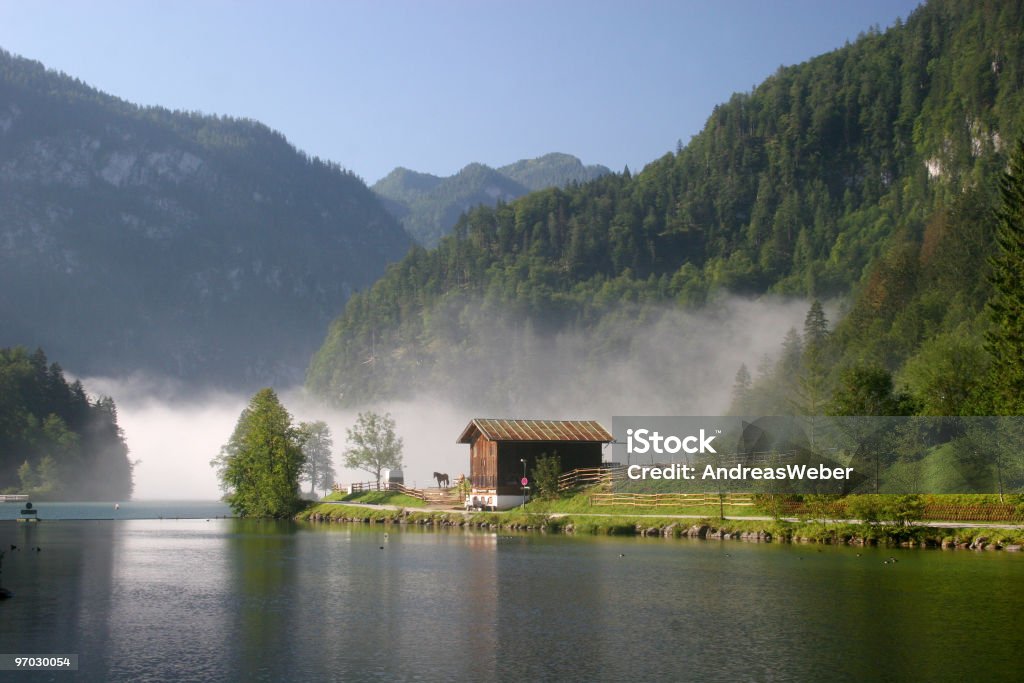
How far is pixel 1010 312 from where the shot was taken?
70125 mm

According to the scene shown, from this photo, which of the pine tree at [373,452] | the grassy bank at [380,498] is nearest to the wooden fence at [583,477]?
the grassy bank at [380,498]

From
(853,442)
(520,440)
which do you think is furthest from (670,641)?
(520,440)

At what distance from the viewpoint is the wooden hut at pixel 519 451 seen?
3890 inches

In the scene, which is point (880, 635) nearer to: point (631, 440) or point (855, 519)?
point (855, 519)

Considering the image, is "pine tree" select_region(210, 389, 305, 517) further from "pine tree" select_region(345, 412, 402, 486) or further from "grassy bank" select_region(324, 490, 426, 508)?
"pine tree" select_region(345, 412, 402, 486)

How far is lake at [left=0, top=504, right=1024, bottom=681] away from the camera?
28891 mm

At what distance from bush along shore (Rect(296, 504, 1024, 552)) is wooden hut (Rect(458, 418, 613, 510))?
14.3ft

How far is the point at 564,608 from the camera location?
4000 cm

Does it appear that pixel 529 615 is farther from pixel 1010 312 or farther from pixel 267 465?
pixel 267 465

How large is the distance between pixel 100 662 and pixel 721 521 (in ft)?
168

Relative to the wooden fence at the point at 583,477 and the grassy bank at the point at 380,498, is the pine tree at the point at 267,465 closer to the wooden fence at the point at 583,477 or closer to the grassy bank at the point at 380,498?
the grassy bank at the point at 380,498

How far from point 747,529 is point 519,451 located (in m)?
33.1

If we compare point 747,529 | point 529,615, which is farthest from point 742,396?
point 529,615

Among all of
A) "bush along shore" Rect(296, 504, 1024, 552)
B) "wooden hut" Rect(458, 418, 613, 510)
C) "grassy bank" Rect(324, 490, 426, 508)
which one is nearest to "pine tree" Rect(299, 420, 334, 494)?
"grassy bank" Rect(324, 490, 426, 508)
